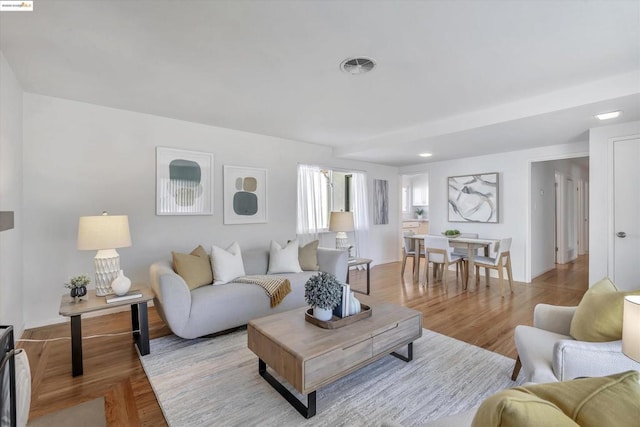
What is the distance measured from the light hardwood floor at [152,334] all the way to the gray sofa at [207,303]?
1.44 feet

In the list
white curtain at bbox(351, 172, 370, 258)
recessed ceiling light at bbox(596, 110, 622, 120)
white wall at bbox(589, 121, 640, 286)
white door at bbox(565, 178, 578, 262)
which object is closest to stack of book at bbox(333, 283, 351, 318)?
recessed ceiling light at bbox(596, 110, 622, 120)

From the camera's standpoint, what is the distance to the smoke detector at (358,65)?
2.32 meters

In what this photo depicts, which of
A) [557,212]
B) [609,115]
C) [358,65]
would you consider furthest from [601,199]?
[358,65]

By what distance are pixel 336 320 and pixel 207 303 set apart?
1.28 m

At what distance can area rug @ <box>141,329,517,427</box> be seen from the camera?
1.71 m

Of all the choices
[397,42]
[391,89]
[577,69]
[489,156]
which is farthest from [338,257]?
[489,156]

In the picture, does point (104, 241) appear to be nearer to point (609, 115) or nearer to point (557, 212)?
point (609, 115)

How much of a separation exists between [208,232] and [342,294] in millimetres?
2663

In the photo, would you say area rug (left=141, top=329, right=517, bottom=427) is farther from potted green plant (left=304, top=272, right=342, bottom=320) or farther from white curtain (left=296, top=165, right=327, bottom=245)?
white curtain (left=296, top=165, right=327, bottom=245)

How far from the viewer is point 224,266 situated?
122 inches

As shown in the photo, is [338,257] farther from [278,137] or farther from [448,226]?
[448,226]

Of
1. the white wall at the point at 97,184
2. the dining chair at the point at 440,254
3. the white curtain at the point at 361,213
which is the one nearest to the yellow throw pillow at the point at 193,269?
the white wall at the point at 97,184

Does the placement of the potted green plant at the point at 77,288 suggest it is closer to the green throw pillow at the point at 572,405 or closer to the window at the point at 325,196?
the green throw pillow at the point at 572,405

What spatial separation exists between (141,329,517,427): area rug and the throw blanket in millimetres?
598
